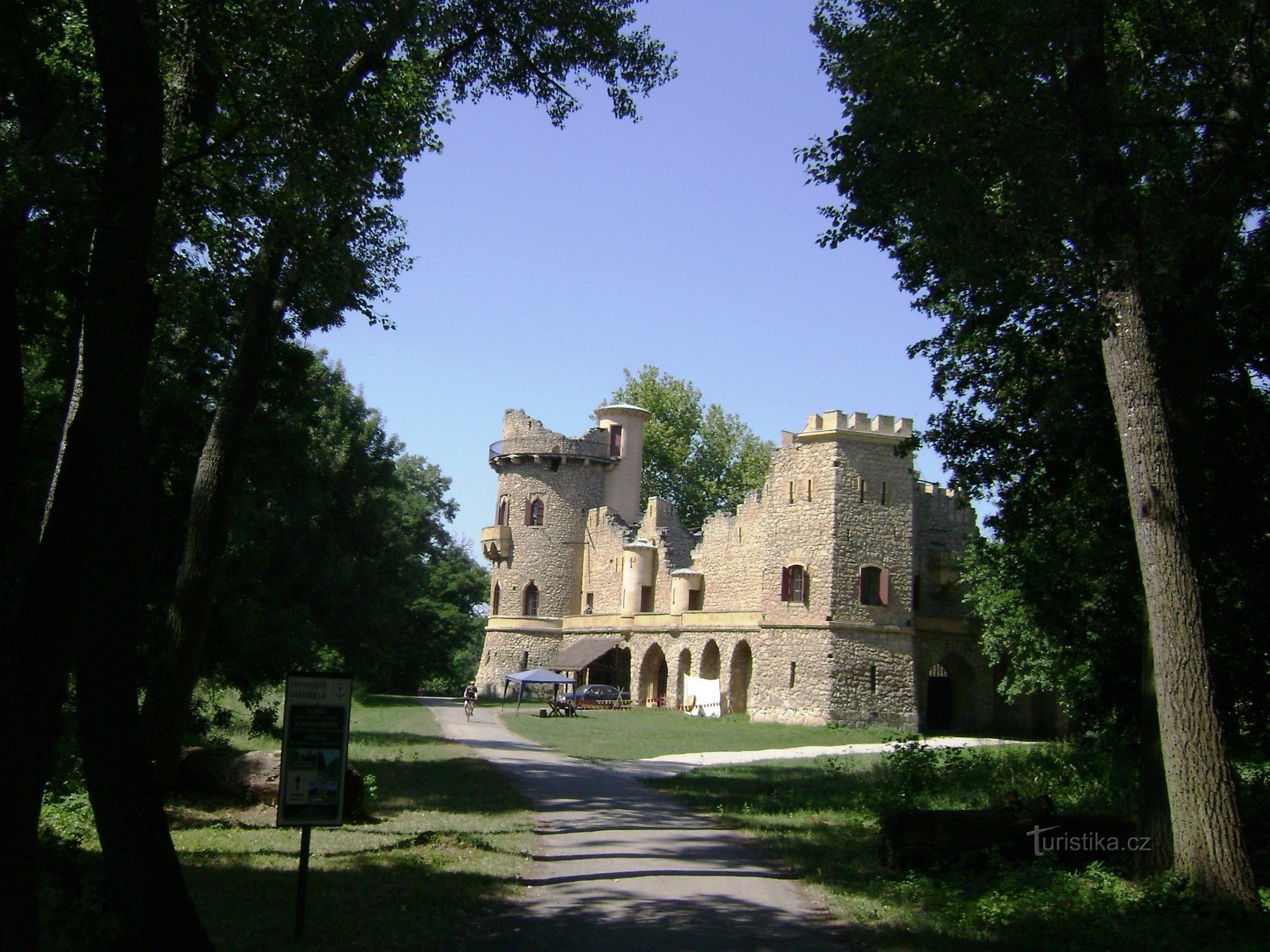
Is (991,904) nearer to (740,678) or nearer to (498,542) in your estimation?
(740,678)

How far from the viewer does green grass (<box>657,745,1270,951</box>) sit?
22.2 ft

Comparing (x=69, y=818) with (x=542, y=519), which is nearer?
(x=69, y=818)

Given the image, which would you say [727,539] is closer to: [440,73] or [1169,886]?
[440,73]

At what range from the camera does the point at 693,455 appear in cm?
6206

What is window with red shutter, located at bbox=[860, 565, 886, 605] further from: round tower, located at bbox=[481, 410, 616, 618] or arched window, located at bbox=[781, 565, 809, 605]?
round tower, located at bbox=[481, 410, 616, 618]

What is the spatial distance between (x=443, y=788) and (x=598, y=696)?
28.5m

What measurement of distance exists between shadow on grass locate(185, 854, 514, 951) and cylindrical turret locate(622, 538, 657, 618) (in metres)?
36.6

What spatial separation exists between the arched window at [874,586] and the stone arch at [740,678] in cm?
549

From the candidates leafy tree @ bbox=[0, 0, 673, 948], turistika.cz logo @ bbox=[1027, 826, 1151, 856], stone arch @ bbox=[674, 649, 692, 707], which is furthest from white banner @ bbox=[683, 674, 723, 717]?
turistika.cz logo @ bbox=[1027, 826, 1151, 856]

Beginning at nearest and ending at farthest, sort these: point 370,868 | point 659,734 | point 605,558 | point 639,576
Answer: point 370,868 < point 659,734 < point 639,576 < point 605,558

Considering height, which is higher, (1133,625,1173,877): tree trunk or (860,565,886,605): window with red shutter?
(860,565,886,605): window with red shutter

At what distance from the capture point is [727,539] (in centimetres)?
4134

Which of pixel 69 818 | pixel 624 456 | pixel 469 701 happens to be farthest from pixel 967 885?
pixel 624 456

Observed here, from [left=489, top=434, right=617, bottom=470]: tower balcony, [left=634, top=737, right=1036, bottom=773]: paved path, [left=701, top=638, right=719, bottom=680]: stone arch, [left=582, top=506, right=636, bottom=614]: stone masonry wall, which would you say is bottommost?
[left=634, top=737, right=1036, bottom=773]: paved path
